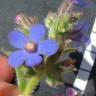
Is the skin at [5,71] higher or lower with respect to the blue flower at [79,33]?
lower

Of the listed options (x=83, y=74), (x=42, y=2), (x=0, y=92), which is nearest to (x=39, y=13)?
(x=42, y=2)

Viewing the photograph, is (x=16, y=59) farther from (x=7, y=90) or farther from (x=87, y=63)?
(x=87, y=63)

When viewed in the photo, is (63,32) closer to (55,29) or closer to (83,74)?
(55,29)

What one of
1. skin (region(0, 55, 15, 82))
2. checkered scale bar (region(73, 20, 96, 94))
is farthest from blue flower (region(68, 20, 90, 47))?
checkered scale bar (region(73, 20, 96, 94))

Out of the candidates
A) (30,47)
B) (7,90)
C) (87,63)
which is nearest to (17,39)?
(30,47)

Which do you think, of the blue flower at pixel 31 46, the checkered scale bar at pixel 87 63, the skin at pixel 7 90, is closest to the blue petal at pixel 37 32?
the blue flower at pixel 31 46

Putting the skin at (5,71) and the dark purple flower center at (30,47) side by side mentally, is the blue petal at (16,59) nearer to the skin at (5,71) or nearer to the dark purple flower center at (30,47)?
the dark purple flower center at (30,47)

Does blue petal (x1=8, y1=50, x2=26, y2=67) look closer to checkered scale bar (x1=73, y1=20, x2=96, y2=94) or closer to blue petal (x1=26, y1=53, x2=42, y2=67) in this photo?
blue petal (x1=26, y1=53, x2=42, y2=67)
